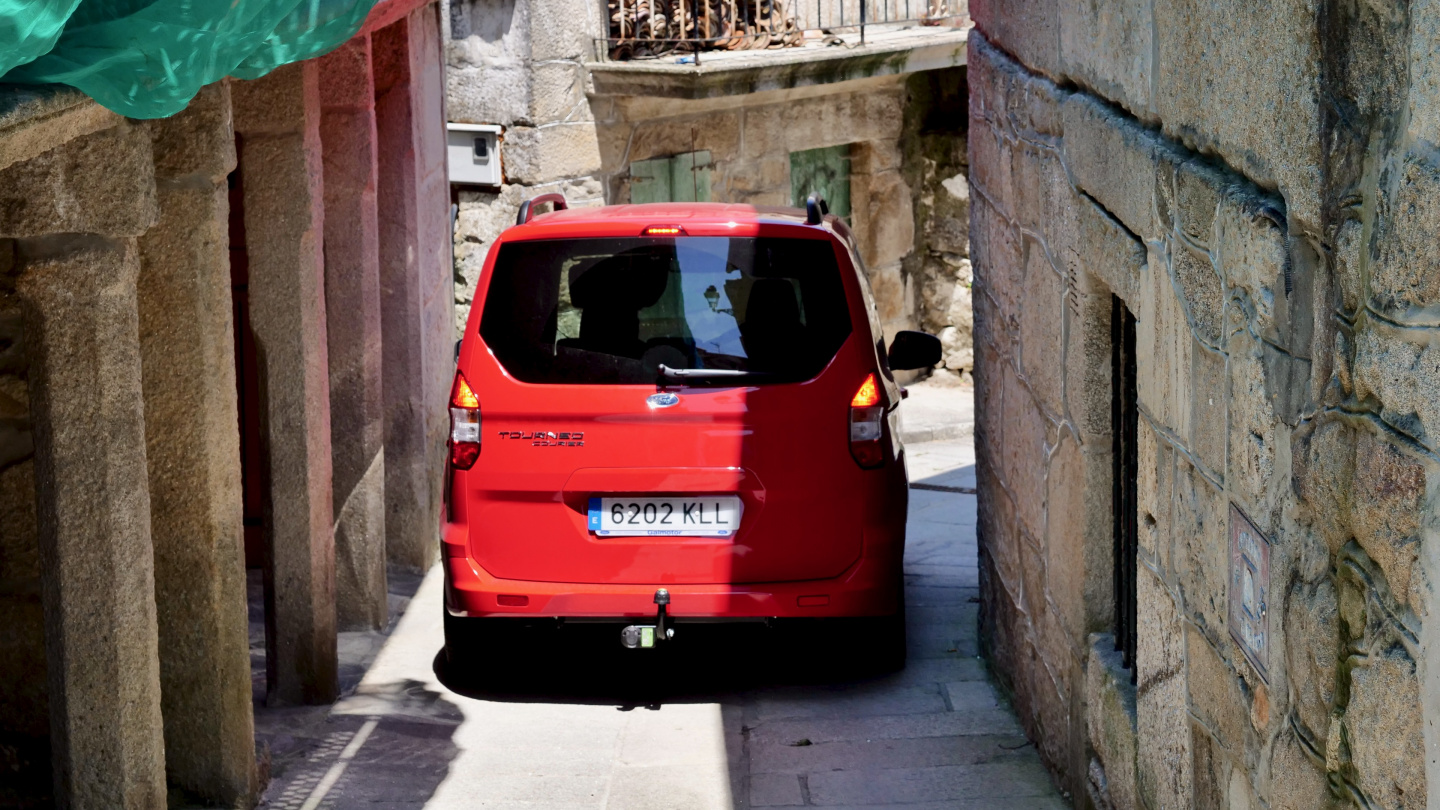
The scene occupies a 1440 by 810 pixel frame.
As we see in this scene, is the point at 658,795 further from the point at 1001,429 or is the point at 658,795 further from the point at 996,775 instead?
Answer: the point at 1001,429

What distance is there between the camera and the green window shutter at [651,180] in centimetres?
1340

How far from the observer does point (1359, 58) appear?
257cm

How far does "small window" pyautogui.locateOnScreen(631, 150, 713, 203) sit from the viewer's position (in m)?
13.5

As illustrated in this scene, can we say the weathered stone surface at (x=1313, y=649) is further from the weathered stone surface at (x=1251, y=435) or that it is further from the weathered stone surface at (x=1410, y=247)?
the weathered stone surface at (x=1410, y=247)

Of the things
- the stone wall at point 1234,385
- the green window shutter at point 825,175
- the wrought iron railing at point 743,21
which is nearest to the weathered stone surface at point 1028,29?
the stone wall at point 1234,385

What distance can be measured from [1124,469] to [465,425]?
2.52m

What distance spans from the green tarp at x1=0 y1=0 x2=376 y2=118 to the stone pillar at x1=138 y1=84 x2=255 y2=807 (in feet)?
1.13

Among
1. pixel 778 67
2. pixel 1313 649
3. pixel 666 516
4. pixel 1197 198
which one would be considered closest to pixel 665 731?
pixel 666 516

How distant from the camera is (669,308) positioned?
645 cm

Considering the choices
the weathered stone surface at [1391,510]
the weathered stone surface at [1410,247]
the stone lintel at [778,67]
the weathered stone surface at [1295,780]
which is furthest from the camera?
the stone lintel at [778,67]

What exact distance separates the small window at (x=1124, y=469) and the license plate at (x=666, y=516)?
1.68 m

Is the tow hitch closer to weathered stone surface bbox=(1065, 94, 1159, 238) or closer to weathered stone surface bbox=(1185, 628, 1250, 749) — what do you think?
weathered stone surface bbox=(1065, 94, 1159, 238)

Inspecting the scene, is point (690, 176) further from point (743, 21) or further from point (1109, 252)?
point (1109, 252)

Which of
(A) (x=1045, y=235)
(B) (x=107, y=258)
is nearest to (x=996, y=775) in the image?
(A) (x=1045, y=235)
